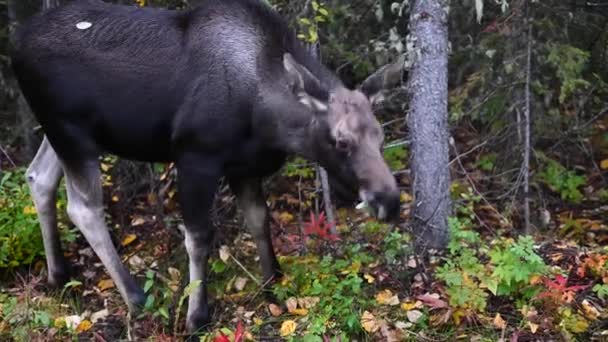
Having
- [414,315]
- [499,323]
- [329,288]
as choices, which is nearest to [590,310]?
[499,323]

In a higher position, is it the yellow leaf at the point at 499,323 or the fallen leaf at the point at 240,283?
the yellow leaf at the point at 499,323

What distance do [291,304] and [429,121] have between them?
1831 millimetres

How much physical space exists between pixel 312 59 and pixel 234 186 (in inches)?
49.0

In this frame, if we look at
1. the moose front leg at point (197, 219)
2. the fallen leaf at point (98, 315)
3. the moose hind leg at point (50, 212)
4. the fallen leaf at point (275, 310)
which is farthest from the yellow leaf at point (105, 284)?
the fallen leaf at point (275, 310)

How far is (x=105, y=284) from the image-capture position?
718 centimetres

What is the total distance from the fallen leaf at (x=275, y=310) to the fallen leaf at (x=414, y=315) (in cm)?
100

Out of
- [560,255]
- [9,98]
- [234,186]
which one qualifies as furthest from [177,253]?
[9,98]

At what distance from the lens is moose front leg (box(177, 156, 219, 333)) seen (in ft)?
19.6

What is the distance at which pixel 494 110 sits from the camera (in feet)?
28.1

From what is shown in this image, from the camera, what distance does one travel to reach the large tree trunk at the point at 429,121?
6559 mm

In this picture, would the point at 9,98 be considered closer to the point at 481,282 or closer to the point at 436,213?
the point at 436,213

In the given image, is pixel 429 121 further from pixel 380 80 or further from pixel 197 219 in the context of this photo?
pixel 197 219

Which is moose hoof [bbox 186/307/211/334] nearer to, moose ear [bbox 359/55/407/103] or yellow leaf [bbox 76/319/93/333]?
yellow leaf [bbox 76/319/93/333]

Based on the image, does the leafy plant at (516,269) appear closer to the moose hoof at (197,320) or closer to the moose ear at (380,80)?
the moose ear at (380,80)
